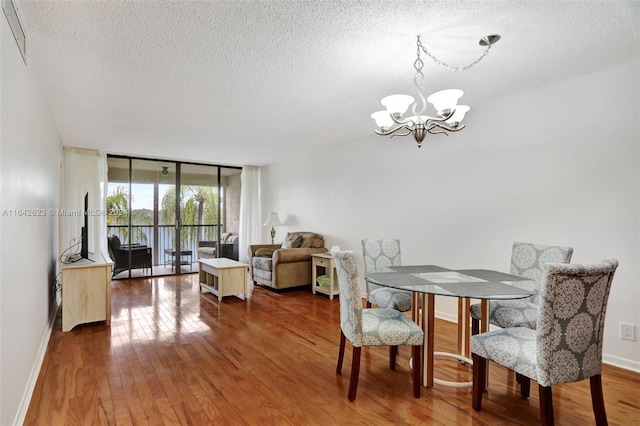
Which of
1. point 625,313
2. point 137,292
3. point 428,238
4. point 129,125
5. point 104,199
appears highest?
point 129,125

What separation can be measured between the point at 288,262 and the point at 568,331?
4006 millimetres

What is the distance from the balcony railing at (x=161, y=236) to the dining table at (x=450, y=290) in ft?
17.2

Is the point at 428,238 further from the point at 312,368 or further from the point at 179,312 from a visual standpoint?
the point at 179,312

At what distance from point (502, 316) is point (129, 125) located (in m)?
4.58

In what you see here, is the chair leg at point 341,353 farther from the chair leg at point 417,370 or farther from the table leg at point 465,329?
the table leg at point 465,329

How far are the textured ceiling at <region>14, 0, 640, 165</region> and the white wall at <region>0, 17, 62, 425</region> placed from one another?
39cm

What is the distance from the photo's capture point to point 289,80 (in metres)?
2.92

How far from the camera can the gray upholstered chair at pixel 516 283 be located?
2.47 meters

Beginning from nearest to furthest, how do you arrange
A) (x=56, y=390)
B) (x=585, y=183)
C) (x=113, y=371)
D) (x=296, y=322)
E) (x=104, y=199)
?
(x=56, y=390)
(x=113, y=371)
(x=585, y=183)
(x=296, y=322)
(x=104, y=199)

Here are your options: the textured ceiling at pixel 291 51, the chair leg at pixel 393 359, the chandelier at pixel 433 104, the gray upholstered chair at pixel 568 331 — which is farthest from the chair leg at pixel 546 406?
the textured ceiling at pixel 291 51

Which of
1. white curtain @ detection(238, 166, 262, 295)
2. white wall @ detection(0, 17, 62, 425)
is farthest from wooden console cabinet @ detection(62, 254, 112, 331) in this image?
white curtain @ detection(238, 166, 262, 295)

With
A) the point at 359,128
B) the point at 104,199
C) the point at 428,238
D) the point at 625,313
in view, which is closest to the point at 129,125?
the point at 104,199

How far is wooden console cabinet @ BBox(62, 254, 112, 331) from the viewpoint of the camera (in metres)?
3.46

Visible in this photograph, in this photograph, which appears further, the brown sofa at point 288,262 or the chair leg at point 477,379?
the brown sofa at point 288,262
